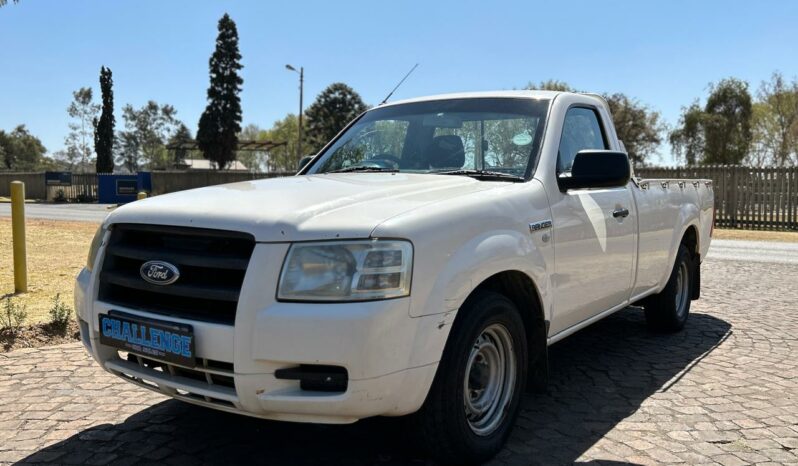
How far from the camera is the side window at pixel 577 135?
4.04 m

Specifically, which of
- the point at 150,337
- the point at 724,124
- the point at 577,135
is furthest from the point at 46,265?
the point at 724,124

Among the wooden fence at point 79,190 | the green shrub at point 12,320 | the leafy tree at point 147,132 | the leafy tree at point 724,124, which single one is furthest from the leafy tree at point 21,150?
the green shrub at point 12,320

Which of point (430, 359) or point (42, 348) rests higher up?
point (430, 359)

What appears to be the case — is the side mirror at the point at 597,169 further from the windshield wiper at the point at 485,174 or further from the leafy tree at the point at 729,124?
the leafy tree at the point at 729,124

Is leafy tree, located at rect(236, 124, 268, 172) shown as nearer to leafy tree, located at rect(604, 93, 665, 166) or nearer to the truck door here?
leafy tree, located at rect(604, 93, 665, 166)

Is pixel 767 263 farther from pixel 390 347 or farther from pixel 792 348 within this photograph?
pixel 390 347

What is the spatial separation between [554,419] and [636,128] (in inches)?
1969

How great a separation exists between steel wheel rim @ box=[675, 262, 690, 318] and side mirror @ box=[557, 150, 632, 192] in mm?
2609

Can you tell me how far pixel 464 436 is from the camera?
286 cm

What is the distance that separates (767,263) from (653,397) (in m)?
8.51

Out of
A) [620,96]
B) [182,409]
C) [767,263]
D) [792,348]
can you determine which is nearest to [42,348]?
[182,409]

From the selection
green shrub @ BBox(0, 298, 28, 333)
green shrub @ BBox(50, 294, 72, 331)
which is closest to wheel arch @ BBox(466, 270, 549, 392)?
green shrub @ BBox(50, 294, 72, 331)

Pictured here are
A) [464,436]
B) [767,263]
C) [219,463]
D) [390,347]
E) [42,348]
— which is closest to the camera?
[390,347]

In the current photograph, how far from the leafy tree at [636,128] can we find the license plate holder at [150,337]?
158ft
